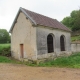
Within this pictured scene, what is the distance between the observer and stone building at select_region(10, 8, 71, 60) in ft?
52.1

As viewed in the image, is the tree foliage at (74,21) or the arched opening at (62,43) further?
the tree foliage at (74,21)

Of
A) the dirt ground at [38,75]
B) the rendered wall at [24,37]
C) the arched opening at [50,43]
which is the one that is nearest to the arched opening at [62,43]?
the arched opening at [50,43]

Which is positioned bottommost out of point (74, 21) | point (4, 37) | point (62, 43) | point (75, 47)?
point (75, 47)

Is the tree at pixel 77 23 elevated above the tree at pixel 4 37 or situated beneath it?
elevated above

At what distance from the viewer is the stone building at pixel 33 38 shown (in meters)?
15.9

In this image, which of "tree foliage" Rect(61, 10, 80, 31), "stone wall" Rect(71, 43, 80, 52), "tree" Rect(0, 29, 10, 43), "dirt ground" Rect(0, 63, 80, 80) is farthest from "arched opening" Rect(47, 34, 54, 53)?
"tree" Rect(0, 29, 10, 43)

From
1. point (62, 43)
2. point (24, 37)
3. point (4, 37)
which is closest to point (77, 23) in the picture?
point (62, 43)

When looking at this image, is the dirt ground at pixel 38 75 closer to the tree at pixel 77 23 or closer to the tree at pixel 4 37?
the tree at pixel 77 23

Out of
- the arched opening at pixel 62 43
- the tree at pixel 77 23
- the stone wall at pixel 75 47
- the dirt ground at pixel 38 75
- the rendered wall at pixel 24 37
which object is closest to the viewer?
the dirt ground at pixel 38 75

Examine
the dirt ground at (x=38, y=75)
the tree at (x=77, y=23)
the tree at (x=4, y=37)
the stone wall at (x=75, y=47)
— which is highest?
the tree at (x=77, y=23)

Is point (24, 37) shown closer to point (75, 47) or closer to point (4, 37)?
point (75, 47)

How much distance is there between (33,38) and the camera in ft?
52.3

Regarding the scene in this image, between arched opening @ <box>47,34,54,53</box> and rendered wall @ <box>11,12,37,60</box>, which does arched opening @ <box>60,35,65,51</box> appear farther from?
rendered wall @ <box>11,12,37,60</box>

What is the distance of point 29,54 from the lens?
16.3 meters
